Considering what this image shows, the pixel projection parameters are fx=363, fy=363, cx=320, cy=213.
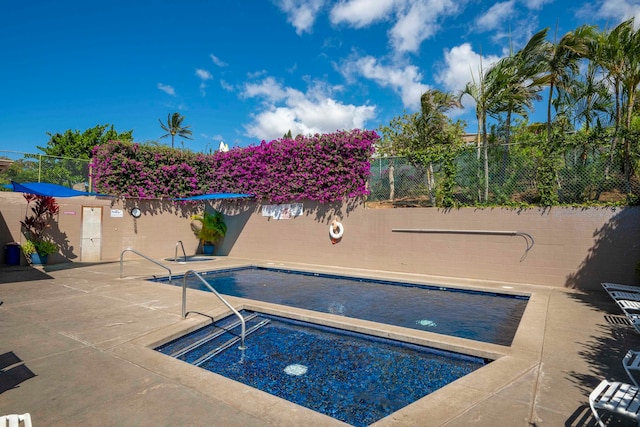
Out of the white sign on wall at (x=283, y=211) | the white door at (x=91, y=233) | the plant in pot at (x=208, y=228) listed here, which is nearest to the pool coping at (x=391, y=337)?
the white sign on wall at (x=283, y=211)

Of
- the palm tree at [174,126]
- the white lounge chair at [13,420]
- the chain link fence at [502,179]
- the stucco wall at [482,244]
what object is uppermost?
the palm tree at [174,126]

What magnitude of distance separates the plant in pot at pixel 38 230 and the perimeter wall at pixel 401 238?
0.25 metres

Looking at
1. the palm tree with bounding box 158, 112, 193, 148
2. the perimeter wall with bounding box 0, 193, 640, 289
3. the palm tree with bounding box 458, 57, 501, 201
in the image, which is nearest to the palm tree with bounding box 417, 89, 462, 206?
the palm tree with bounding box 458, 57, 501, 201

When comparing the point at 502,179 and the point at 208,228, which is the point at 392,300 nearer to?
the point at 502,179

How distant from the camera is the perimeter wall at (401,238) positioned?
7.45 meters

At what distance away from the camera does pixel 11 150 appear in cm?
1020

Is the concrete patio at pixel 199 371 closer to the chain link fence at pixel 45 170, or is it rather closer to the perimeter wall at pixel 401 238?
the perimeter wall at pixel 401 238

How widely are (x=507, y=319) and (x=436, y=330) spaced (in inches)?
55.9

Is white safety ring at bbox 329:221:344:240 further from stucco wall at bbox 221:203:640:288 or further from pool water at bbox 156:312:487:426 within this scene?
pool water at bbox 156:312:487:426

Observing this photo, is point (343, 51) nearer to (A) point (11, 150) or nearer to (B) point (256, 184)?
(B) point (256, 184)

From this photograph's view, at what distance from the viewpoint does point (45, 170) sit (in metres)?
11.0

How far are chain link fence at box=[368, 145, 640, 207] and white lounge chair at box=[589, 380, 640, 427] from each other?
21.3 ft

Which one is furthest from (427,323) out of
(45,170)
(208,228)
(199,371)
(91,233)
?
(45,170)

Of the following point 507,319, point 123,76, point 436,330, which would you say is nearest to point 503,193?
point 507,319
